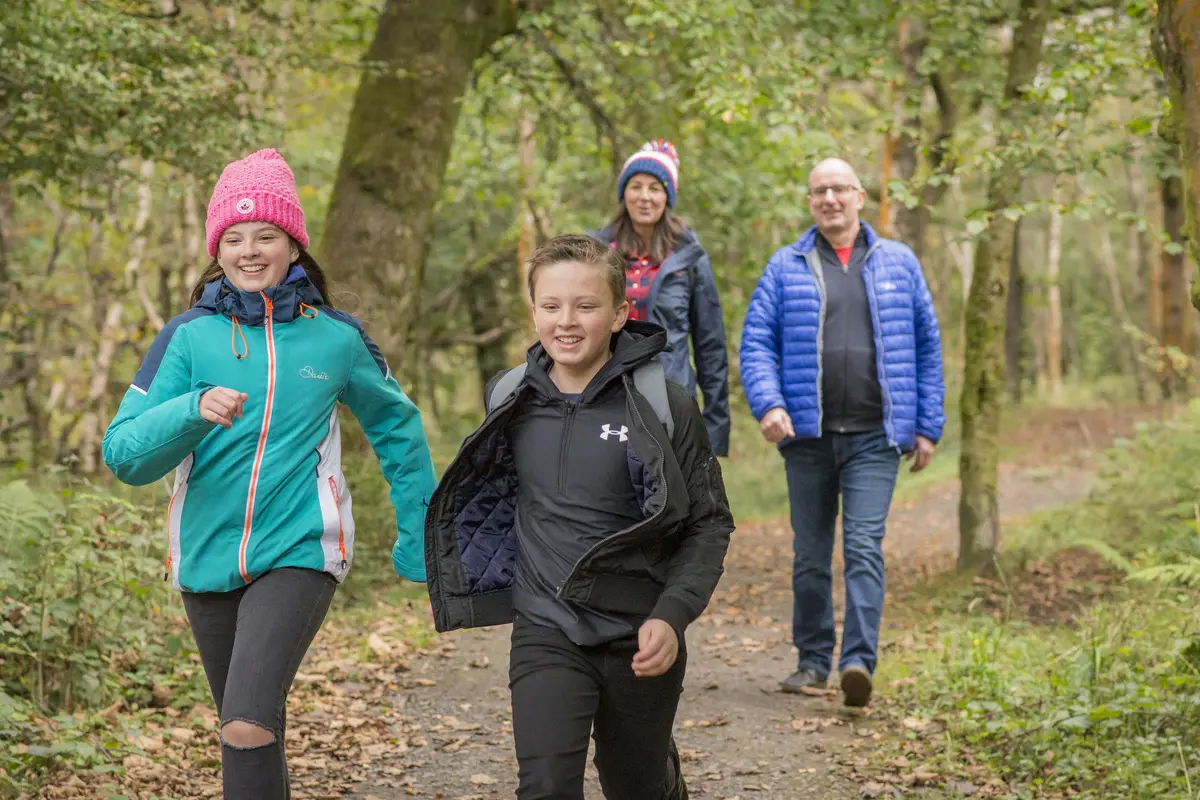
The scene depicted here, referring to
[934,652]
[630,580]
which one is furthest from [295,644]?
[934,652]

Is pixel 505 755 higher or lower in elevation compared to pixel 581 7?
lower

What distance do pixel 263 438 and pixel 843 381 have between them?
3.60m

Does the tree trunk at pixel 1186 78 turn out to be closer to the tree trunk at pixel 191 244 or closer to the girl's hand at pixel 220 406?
the girl's hand at pixel 220 406

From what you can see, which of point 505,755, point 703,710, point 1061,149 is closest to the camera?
point 505,755

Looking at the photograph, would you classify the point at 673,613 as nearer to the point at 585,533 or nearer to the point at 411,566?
the point at 585,533

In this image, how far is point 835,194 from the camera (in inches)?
252

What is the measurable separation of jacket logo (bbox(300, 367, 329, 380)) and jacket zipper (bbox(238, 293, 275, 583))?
0.09m

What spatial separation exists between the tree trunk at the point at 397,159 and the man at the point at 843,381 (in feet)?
15.5

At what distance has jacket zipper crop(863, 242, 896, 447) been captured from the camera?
6.27 meters

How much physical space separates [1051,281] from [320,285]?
75.7ft

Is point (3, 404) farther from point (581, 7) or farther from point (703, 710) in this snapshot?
point (703, 710)

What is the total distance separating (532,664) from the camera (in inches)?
130

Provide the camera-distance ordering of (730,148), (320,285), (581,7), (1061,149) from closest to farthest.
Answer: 1. (320,285)
2. (1061,149)
3. (581,7)
4. (730,148)

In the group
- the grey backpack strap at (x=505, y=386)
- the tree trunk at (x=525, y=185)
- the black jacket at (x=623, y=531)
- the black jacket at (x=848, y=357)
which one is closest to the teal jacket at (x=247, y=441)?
the black jacket at (x=623, y=531)
